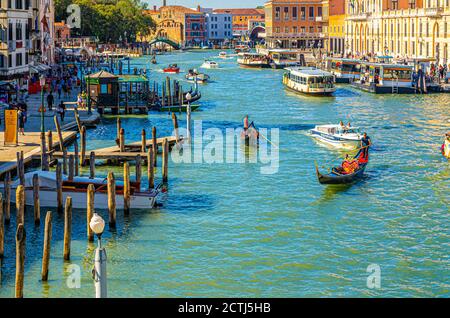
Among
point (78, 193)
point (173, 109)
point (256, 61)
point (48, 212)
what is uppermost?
point (256, 61)

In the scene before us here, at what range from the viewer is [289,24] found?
526ft

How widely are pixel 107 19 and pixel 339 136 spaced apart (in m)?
127

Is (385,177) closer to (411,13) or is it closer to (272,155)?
(272,155)

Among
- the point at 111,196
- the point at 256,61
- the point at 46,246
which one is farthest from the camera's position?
the point at 256,61

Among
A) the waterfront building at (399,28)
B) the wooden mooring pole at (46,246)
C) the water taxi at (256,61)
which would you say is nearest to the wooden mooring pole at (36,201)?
the wooden mooring pole at (46,246)

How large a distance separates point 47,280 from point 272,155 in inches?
816

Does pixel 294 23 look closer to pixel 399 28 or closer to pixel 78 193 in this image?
pixel 399 28

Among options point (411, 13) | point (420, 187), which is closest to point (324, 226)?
point (420, 187)

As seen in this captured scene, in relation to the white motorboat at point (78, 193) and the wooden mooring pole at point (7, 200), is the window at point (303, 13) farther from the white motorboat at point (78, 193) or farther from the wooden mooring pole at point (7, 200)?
the wooden mooring pole at point (7, 200)

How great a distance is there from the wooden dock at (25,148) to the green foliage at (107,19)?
343ft

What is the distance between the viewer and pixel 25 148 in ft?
124

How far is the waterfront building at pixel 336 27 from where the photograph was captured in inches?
5276

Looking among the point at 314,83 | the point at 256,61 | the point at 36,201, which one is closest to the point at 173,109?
the point at 314,83

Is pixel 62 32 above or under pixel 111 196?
above
